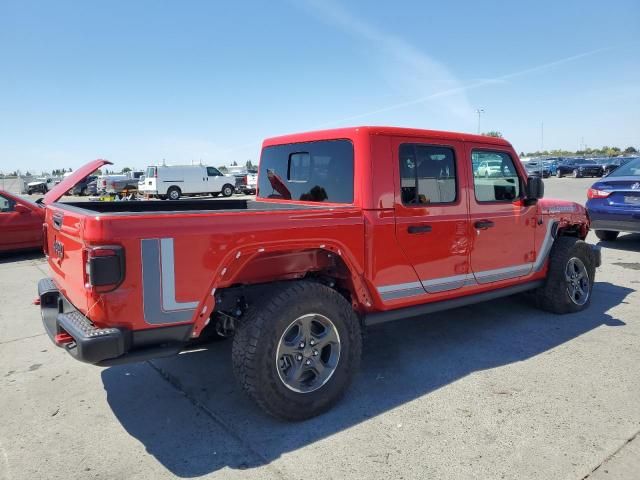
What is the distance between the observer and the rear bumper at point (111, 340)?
2520mm

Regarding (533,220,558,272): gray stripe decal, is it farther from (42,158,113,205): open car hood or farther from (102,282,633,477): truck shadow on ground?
(42,158,113,205): open car hood

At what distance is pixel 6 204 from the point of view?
29.8ft

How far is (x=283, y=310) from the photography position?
9.93ft

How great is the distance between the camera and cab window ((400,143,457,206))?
3.77m

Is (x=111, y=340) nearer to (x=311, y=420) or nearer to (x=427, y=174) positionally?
(x=311, y=420)

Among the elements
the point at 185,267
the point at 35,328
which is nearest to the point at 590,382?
the point at 185,267

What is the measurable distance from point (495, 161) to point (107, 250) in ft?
11.9

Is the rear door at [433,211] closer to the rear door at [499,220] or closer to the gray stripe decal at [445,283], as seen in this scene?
the gray stripe decal at [445,283]

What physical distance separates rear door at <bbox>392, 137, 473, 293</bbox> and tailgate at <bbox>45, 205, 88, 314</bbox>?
2.16 m

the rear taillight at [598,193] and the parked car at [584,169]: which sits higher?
the parked car at [584,169]

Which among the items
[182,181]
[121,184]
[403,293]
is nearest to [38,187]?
[121,184]

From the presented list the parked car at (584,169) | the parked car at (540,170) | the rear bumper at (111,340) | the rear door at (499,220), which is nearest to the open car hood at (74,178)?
the rear bumper at (111,340)

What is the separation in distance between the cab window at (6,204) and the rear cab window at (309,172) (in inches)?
265

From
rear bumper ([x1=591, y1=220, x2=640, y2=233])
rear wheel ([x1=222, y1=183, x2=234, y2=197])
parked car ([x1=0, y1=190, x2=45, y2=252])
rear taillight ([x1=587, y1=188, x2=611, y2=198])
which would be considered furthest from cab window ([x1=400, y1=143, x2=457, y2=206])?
rear wheel ([x1=222, y1=183, x2=234, y2=197])
